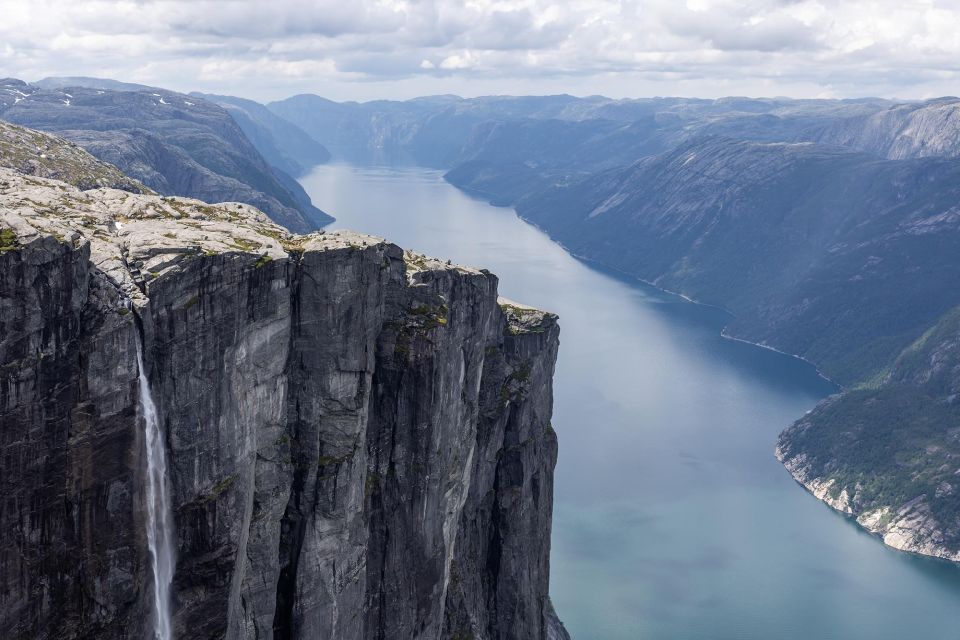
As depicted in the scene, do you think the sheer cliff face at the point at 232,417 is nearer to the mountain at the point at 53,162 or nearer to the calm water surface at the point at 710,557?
the mountain at the point at 53,162

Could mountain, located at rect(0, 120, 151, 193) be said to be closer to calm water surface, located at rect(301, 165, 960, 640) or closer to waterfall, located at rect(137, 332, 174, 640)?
waterfall, located at rect(137, 332, 174, 640)

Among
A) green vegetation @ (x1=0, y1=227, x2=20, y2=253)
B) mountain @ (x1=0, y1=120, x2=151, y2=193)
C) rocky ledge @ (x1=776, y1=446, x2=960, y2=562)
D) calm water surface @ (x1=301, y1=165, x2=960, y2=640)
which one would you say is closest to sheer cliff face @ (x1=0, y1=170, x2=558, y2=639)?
green vegetation @ (x1=0, y1=227, x2=20, y2=253)

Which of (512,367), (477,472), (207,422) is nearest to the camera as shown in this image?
(207,422)

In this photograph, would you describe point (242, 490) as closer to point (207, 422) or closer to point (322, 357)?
point (207, 422)

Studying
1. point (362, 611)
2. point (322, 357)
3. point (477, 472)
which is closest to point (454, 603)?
point (477, 472)

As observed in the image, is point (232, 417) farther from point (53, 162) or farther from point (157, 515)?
point (53, 162)

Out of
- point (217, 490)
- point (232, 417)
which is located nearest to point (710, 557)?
point (217, 490)
